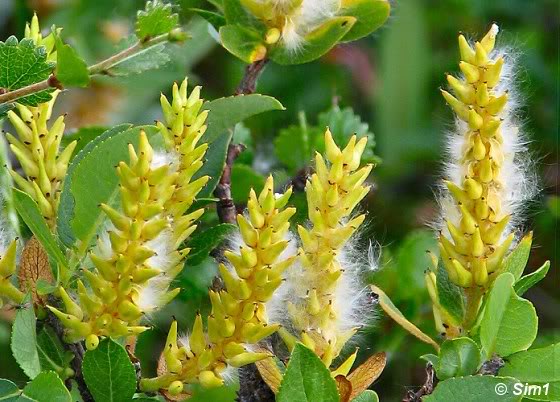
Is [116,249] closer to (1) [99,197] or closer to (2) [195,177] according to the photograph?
(1) [99,197]

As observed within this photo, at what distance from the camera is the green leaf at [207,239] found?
1.09 m

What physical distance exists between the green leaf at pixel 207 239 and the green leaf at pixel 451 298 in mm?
235

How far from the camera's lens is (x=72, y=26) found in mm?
2699

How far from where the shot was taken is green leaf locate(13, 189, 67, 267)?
906 millimetres

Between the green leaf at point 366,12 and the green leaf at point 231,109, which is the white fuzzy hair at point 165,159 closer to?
the green leaf at point 231,109

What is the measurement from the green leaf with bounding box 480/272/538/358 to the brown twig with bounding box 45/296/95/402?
0.40m

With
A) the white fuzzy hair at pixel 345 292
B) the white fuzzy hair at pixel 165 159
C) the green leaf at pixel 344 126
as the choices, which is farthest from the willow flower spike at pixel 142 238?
the green leaf at pixel 344 126

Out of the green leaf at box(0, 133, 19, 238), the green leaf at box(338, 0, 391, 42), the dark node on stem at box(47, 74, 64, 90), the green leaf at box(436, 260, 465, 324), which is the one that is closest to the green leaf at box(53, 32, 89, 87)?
the dark node on stem at box(47, 74, 64, 90)

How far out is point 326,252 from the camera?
→ 898mm

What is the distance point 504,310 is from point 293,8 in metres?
0.43

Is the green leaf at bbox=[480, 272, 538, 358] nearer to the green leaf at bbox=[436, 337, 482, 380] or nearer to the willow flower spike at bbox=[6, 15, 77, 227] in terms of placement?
the green leaf at bbox=[436, 337, 482, 380]

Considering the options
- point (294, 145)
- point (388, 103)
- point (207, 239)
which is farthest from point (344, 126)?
point (388, 103)

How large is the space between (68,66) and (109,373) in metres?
0.32

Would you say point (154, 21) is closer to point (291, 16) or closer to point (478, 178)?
point (291, 16)
